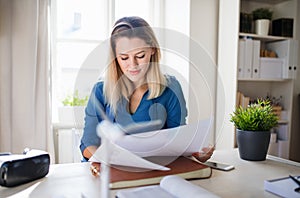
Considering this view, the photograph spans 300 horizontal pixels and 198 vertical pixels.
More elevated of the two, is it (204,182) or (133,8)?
(133,8)

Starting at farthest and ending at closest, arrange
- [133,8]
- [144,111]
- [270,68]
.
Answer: [133,8], [270,68], [144,111]

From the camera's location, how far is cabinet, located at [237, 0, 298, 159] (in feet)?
7.28

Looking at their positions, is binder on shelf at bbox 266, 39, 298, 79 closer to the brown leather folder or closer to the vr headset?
the brown leather folder

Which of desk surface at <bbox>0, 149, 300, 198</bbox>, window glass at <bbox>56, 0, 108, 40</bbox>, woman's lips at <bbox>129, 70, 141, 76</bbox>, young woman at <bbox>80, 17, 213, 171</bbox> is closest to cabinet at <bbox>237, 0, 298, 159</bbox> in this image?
window glass at <bbox>56, 0, 108, 40</bbox>

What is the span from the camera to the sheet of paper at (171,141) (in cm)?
70

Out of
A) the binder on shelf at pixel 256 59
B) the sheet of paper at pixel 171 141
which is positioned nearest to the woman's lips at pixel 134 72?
the sheet of paper at pixel 171 141

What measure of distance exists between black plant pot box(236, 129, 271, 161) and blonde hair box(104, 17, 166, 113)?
377mm

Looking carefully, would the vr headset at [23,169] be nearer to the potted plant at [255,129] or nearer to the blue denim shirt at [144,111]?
the blue denim shirt at [144,111]

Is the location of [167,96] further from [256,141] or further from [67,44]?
[67,44]

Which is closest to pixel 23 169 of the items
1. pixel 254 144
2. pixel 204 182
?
pixel 204 182

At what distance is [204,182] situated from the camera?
0.76 meters

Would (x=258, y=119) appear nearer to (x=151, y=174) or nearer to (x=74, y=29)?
(x=151, y=174)

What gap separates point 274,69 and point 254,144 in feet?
5.07

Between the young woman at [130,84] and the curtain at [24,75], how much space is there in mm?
1295
